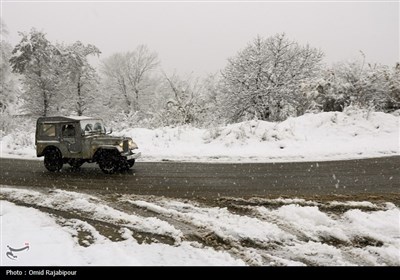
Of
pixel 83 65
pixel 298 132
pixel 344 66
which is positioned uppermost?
pixel 83 65

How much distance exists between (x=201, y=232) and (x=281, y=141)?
10.0 m

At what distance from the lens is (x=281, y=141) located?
1522 centimetres

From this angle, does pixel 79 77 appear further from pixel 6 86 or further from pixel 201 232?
pixel 201 232

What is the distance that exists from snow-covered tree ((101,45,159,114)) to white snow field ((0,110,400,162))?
26.8 metres

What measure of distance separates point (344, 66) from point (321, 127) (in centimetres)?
597

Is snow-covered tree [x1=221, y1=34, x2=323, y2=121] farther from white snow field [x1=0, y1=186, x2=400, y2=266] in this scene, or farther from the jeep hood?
white snow field [x1=0, y1=186, x2=400, y2=266]

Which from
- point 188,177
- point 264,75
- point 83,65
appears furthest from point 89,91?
point 188,177

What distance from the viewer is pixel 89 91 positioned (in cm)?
3203

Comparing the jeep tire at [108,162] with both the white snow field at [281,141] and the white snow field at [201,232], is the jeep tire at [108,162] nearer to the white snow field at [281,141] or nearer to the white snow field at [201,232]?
the white snow field at [281,141]

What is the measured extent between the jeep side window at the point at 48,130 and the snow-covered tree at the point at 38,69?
50.1 ft

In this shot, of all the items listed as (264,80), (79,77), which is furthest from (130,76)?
(264,80)

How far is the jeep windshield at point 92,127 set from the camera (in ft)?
37.5

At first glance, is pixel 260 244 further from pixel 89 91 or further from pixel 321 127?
pixel 89 91
